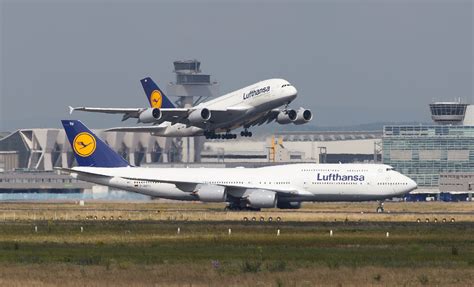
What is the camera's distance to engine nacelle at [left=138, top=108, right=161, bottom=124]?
4075 inches

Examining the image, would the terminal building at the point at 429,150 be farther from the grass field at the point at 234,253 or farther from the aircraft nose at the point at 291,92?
the grass field at the point at 234,253

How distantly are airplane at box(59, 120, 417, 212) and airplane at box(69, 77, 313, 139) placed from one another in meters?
3.58

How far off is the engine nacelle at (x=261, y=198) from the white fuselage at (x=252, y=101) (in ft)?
18.8

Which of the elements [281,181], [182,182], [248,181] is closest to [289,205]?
[281,181]

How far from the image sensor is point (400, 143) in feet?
634

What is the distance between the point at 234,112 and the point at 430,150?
9210cm

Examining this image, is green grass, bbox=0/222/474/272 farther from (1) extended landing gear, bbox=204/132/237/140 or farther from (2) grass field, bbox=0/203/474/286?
(1) extended landing gear, bbox=204/132/237/140

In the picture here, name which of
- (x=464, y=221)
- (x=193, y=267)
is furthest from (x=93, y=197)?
(x=193, y=267)

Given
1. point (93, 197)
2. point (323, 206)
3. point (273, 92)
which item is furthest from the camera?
point (93, 197)

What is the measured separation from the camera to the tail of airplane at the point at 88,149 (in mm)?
110562

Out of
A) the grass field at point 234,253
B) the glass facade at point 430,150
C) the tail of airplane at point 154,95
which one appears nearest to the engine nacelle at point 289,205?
the tail of airplane at point 154,95

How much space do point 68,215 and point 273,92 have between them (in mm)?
19536

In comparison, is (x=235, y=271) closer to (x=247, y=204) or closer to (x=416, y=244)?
(x=416, y=244)

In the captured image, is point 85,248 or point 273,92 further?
point 273,92
